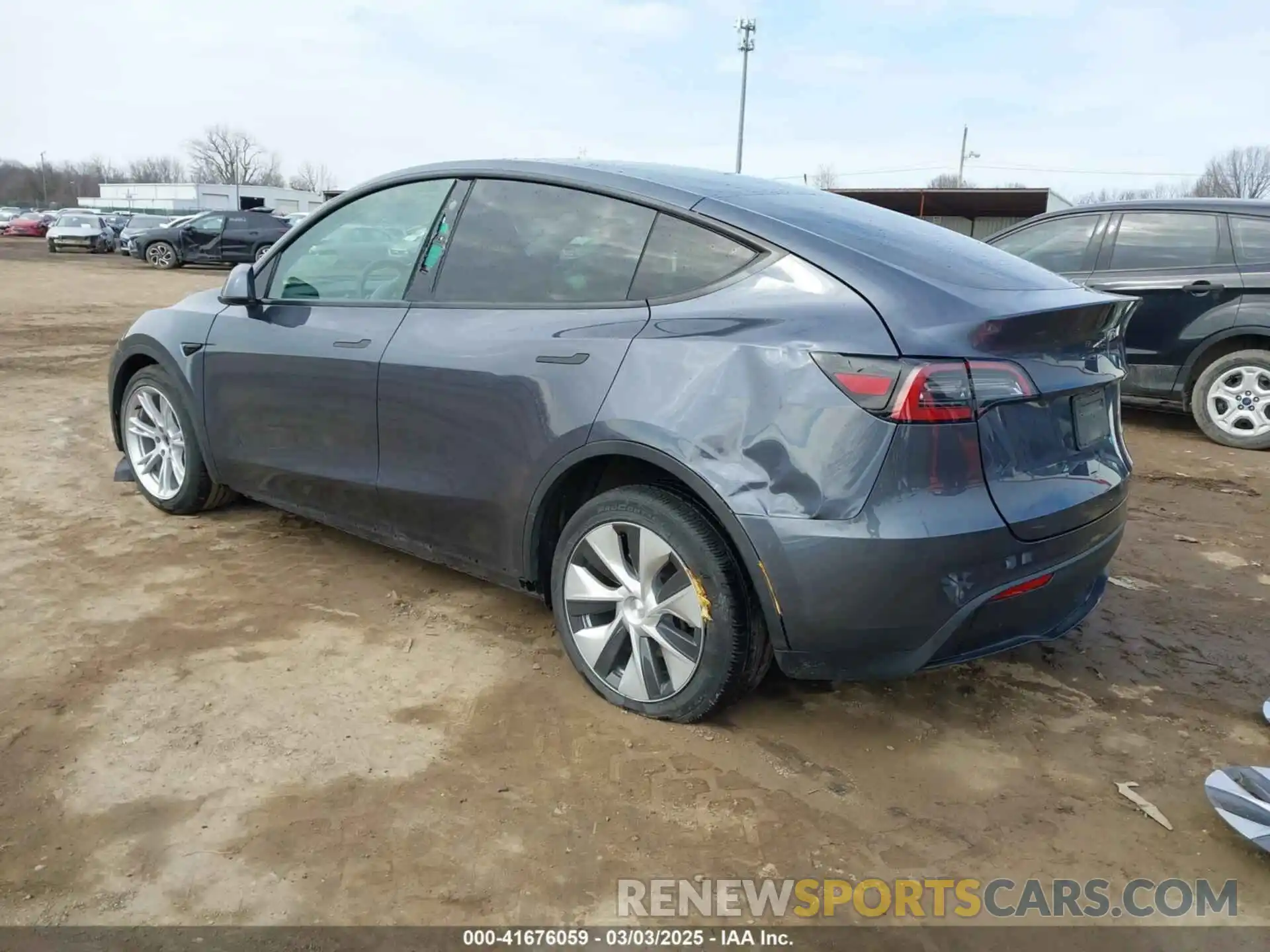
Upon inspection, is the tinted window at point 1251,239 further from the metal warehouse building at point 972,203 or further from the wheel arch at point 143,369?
the metal warehouse building at point 972,203

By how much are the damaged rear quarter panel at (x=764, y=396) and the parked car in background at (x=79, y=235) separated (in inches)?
1370

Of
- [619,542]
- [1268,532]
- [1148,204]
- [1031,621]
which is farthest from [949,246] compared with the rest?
[1148,204]

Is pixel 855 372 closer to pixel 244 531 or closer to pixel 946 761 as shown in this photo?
pixel 946 761

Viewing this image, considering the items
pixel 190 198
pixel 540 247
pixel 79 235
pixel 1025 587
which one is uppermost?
pixel 190 198

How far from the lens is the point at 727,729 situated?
2.78 m

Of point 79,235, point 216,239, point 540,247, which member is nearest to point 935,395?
point 540,247

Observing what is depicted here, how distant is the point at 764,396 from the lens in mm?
2416

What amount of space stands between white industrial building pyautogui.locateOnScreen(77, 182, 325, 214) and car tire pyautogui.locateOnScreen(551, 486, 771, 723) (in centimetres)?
6582

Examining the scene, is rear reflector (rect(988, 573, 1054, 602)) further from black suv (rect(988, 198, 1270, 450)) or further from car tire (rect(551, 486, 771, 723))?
black suv (rect(988, 198, 1270, 450))

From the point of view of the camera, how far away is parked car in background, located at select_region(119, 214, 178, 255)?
2751cm

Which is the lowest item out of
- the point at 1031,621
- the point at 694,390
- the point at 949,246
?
the point at 1031,621

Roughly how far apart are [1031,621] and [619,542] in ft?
3.80

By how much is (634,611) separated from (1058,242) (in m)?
5.85

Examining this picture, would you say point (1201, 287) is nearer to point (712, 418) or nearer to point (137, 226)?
point (712, 418)
